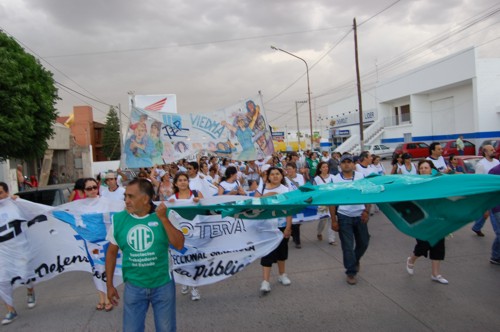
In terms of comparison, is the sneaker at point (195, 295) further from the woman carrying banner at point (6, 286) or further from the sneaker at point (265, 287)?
the woman carrying banner at point (6, 286)

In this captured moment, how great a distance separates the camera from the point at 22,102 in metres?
12.5

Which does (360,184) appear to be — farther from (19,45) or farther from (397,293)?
(19,45)

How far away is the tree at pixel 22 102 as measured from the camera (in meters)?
12.0

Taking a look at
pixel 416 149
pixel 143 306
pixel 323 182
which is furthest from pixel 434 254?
pixel 416 149

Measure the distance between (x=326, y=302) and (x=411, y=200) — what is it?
6.03 feet

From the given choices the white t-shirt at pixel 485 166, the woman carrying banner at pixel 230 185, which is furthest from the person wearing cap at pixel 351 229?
the woman carrying banner at pixel 230 185

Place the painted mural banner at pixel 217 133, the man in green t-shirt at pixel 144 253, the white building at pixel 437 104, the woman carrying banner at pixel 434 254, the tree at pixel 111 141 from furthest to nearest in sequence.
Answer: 1. the tree at pixel 111 141
2. the white building at pixel 437 104
3. the painted mural banner at pixel 217 133
4. the woman carrying banner at pixel 434 254
5. the man in green t-shirt at pixel 144 253

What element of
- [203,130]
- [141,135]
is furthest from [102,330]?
[203,130]

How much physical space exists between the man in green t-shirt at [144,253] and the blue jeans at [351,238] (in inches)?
107

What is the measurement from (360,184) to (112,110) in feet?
206

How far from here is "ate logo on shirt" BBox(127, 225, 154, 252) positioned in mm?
2844

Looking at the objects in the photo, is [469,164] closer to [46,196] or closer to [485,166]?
[485,166]

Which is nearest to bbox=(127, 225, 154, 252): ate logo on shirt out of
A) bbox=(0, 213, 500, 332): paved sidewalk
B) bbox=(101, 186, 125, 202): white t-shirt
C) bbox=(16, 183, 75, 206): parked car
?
bbox=(0, 213, 500, 332): paved sidewalk

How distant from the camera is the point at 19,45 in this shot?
13.0 meters
